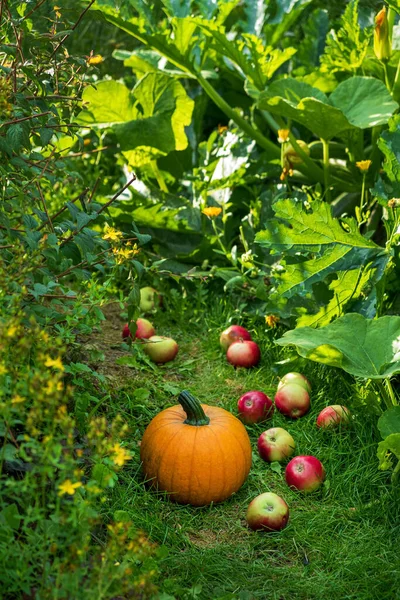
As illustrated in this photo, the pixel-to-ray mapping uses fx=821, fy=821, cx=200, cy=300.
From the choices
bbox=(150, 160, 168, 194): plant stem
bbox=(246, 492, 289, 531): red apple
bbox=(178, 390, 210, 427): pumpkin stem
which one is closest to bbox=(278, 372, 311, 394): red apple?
bbox=(178, 390, 210, 427): pumpkin stem

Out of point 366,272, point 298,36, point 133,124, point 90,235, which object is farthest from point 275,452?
point 298,36

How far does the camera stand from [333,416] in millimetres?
2879

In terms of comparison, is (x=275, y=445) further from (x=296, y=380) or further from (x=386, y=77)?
(x=386, y=77)

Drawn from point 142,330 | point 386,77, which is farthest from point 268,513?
point 386,77

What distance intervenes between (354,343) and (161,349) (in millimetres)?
950

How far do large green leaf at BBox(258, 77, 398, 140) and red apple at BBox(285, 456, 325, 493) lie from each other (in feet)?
4.76

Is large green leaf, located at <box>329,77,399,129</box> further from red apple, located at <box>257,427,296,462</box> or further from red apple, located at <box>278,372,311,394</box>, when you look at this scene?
red apple, located at <box>257,427,296,462</box>

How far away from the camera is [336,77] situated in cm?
407

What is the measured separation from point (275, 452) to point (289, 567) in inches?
20.6

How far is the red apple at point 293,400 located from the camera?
298 cm

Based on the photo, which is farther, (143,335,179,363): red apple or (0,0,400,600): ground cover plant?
(143,335,179,363): red apple

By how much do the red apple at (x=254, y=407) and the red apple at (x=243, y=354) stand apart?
347 millimetres

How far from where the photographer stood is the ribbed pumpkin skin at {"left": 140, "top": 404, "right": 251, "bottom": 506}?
2.54 meters

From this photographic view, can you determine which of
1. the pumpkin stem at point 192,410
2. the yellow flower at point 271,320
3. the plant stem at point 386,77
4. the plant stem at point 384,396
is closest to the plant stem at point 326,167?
the plant stem at point 386,77
